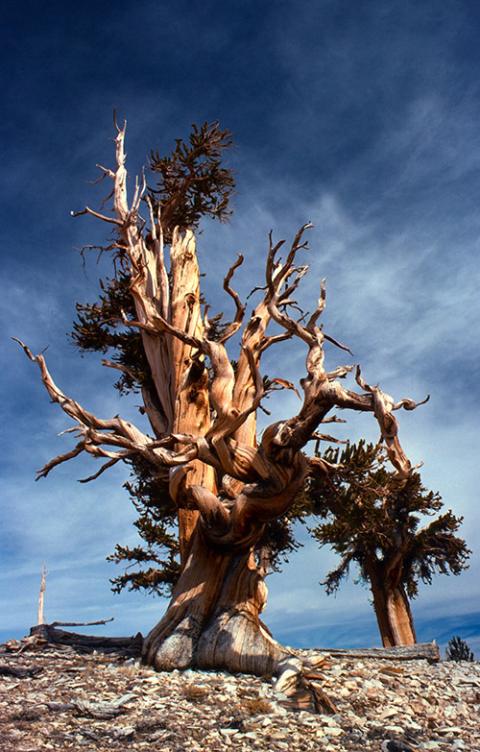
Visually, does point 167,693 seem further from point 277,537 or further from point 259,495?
point 277,537

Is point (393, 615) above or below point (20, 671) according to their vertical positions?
above

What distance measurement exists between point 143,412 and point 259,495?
12.1 ft

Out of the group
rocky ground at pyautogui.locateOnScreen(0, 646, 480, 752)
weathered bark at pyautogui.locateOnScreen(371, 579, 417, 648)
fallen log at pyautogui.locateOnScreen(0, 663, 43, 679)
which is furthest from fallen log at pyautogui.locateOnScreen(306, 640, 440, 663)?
weathered bark at pyautogui.locateOnScreen(371, 579, 417, 648)

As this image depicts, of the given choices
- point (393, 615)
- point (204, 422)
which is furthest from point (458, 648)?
point (204, 422)

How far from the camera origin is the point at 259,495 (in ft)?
22.2

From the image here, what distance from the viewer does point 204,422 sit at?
861cm

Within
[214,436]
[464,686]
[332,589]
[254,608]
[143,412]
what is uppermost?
[143,412]

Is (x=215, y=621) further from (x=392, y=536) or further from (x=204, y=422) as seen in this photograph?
(x=392, y=536)

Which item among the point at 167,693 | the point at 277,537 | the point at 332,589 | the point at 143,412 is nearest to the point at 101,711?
the point at 167,693

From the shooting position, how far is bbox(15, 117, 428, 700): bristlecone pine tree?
6332 mm

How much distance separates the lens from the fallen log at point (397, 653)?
284 inches

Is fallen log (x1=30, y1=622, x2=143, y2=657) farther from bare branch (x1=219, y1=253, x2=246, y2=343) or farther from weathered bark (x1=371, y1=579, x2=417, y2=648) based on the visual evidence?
weathered bark (x1=371, y1=579, x2=417, y2=648)

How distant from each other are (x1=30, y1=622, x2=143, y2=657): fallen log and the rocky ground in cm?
113

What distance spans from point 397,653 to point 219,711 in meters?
3.44
